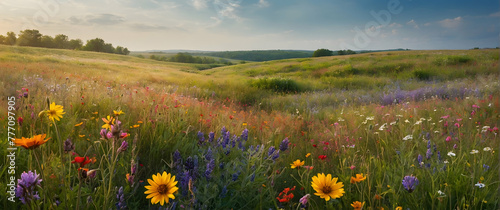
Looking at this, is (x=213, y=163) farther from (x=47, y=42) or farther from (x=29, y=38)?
(x=47, y=42)

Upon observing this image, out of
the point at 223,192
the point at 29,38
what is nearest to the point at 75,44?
the point at 29,38

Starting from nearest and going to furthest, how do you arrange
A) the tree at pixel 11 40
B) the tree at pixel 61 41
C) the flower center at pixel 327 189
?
the flower center at pixel 327 189, the tree at pixel 11 40, the tree at pixel 61 41

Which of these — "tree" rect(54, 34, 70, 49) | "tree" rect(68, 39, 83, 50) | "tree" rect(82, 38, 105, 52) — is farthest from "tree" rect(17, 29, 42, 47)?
"tree" rect(82, 38, 105, 52)

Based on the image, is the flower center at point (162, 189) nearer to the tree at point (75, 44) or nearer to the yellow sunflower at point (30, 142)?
the yellow sunflower at point (30, 142)

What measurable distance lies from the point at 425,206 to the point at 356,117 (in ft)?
13.1

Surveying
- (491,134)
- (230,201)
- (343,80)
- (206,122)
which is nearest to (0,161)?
(230,201)

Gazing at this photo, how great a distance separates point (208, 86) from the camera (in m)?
12.8

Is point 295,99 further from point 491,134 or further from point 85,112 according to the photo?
point 85,112

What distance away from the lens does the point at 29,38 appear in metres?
51.2

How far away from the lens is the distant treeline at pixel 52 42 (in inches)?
1923

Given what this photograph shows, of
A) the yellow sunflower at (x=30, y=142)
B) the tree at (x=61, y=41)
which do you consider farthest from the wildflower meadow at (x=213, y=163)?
the tree at (x=61, y=41)

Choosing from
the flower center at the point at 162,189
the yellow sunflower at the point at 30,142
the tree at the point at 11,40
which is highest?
the tree at the point at 11,40

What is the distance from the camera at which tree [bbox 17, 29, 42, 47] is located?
160 feet

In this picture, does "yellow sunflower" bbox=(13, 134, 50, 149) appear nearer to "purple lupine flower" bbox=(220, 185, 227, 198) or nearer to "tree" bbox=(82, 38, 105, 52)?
"purple lupine flower" bbox=(220, 185, 227, 198)
